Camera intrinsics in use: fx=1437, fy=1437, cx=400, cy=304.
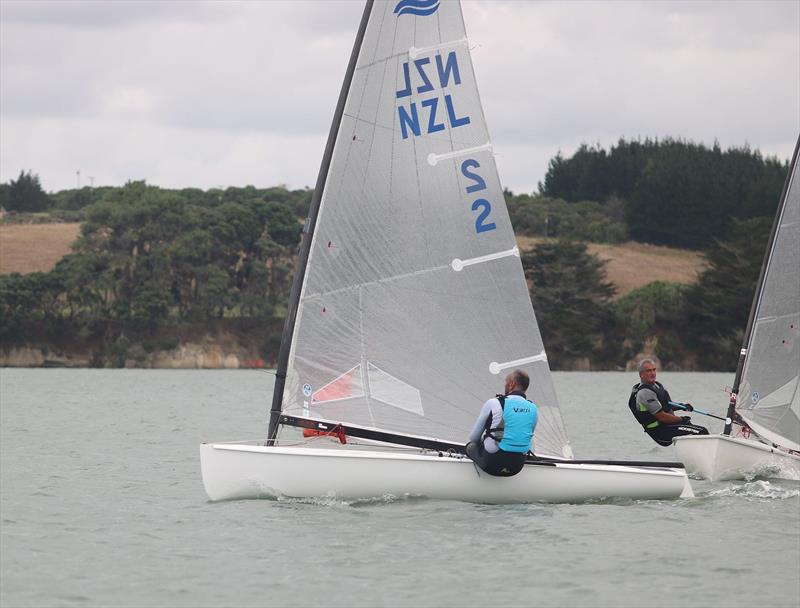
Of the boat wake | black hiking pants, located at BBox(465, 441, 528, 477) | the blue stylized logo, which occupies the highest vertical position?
the blue stylized logo

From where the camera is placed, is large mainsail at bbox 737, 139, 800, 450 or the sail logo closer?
the sail logo

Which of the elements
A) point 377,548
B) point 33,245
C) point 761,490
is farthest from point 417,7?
point 33,245

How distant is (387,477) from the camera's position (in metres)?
15.0

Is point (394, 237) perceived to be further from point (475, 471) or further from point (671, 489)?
point (671, 489)

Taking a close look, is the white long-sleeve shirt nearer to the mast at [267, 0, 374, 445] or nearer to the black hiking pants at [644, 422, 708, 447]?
the mast at [267, 0, 374, 445]

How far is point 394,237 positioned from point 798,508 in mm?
5631

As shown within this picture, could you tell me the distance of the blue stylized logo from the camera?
15.3m

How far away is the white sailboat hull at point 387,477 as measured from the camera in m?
15.0

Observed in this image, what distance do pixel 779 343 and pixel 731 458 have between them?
2703 millimetres

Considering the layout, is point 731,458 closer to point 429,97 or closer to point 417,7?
point 429,97

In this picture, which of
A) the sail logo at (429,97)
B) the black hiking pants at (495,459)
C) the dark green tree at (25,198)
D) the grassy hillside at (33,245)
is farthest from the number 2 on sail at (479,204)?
the dark green tree at (25,198)

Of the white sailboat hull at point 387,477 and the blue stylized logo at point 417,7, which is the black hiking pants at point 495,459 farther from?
the blue stylized logo at point 417,7

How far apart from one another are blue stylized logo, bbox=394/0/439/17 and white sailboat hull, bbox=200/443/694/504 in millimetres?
4682

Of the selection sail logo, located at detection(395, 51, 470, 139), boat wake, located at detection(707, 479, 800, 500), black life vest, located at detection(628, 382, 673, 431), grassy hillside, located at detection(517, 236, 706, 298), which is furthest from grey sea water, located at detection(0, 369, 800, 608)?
grassy hillside, located at detection(517, 236, 706, 298)
